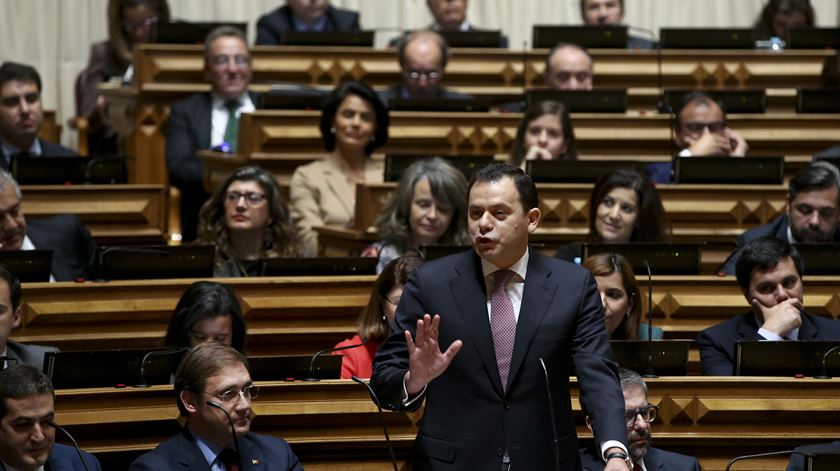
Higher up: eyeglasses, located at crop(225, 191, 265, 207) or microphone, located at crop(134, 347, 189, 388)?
eyeglasses, located at crop(225, 191, 265, 207)

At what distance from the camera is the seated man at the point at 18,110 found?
150 inches

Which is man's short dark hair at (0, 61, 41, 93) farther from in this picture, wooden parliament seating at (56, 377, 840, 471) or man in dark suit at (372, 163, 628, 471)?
man in dark suit at (372, 163, 628, 471)

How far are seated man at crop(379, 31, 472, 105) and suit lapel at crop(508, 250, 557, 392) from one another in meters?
2.28

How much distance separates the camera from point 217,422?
2240 millimetres

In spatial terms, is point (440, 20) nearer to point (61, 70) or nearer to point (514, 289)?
point (61, 70)

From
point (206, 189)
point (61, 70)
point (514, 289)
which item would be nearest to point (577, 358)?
point (514, 289)

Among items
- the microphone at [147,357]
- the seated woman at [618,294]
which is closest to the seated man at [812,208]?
the seated woman at [618,294]

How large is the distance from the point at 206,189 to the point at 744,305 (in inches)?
64.9

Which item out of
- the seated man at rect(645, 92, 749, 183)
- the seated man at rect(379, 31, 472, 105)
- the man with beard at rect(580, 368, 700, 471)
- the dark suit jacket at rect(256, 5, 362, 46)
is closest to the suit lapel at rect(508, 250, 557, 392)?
the man with beard at rect(580, 368, 700, 471)

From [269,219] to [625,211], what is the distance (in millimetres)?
794

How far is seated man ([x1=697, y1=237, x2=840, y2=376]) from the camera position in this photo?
285cm

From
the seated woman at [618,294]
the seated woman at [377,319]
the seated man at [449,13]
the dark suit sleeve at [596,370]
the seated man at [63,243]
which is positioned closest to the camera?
the dark suit sleeve at [596,370]

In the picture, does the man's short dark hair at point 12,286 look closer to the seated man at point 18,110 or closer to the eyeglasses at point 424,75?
the seated man at point 18,110

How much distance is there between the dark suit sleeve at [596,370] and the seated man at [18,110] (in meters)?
2.18
